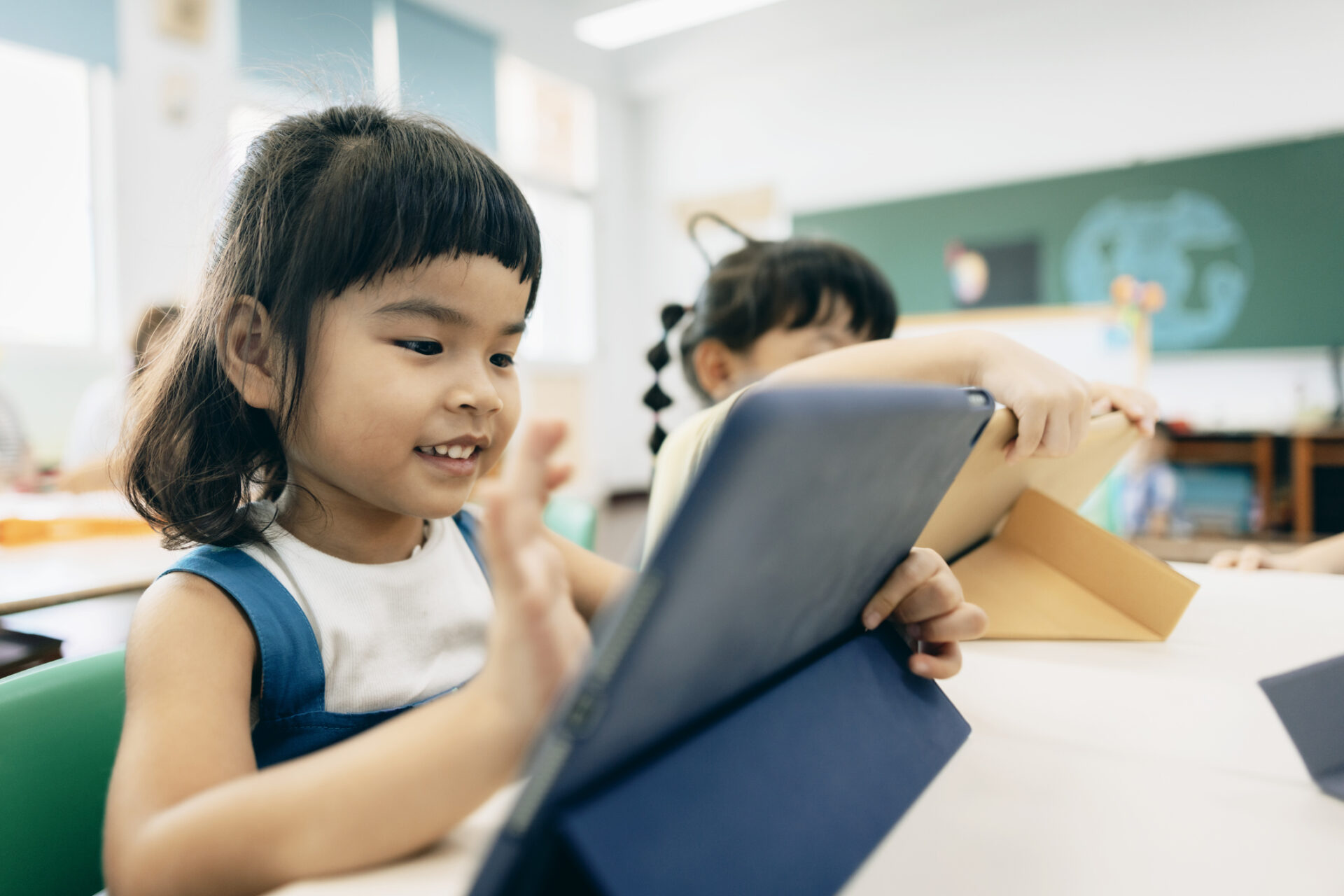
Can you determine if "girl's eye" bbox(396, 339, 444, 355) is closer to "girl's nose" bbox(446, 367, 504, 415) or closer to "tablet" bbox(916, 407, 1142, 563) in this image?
"girl's nose" bbox(446, 367, 504, 415)

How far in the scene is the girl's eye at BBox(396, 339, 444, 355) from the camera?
590mm

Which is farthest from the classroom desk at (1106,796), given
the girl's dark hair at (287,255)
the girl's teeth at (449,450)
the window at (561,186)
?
the window at (561,186)

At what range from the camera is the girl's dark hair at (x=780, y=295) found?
1.31 metres

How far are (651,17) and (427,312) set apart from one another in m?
4.57

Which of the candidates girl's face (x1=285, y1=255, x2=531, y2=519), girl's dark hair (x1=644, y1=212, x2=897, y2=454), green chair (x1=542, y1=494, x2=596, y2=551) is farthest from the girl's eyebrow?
green chair (x1=542, y1=494, x2=596, y2=551)

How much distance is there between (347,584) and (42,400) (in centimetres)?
334

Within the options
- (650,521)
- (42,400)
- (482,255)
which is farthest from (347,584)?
(42,400)

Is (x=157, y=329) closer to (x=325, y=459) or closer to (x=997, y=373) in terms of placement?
(x=325, y=459)

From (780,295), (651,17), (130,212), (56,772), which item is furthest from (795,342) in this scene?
(651,17)

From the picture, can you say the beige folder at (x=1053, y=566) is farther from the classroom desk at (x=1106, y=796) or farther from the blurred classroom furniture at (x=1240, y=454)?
the blurred classroom furniture at (x=1240, y=454)

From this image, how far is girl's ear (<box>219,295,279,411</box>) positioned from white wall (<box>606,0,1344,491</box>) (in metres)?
4.47

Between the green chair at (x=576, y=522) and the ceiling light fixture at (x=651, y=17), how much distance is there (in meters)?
3.39

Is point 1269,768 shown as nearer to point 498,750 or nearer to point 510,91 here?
point 498,750

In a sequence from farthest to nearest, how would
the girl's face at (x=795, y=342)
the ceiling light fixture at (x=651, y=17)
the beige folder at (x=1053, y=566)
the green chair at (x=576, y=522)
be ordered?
the ceiling light fixture at (x=651, y=17) → the green chair at (x=576, y=522) → the girl's face at (x=795, y=342) → the beige folder at (x=1053, y=566)
